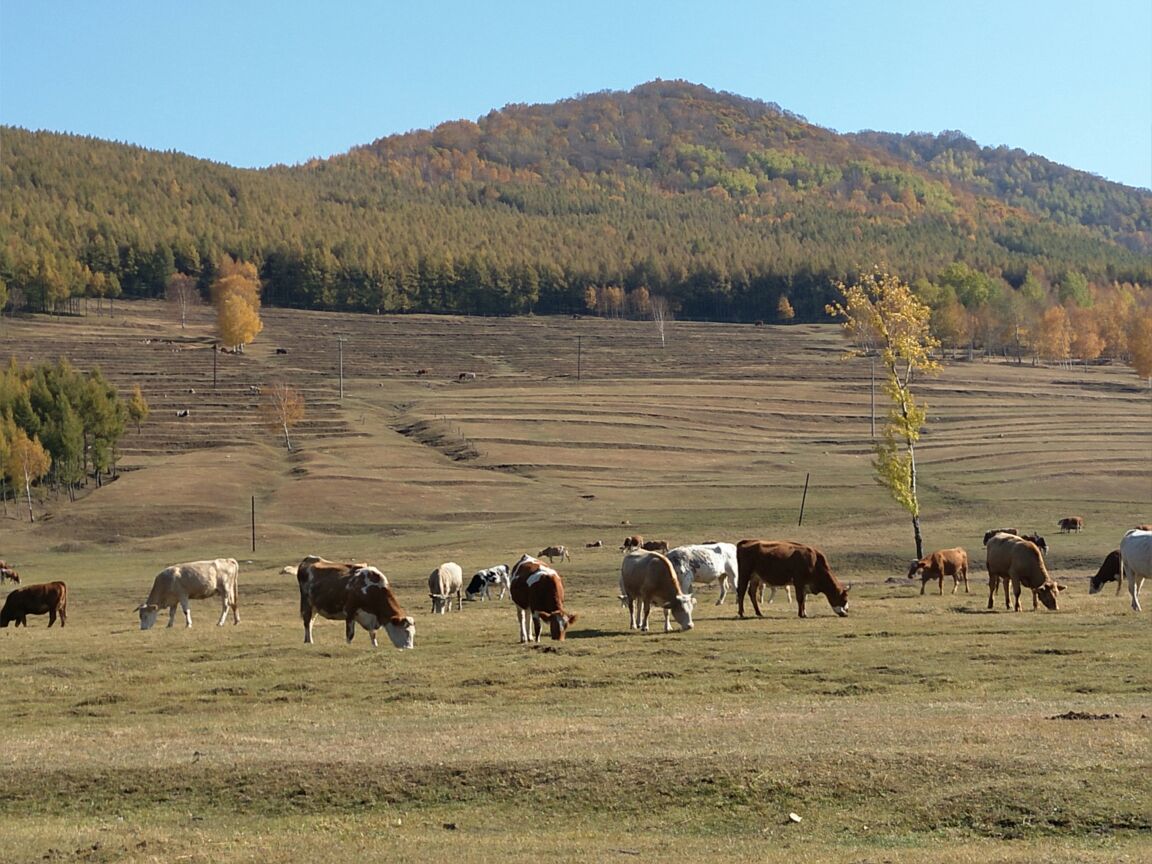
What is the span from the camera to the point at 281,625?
122ft

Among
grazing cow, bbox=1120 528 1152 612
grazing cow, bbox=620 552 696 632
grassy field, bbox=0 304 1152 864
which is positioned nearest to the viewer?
grassy field, bbox=0 304 1152 864

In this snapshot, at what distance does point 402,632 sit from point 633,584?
5539 mm

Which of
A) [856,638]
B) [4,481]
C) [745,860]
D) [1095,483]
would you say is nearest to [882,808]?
[745,860]

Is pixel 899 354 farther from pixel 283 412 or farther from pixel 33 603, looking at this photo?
pixel 283 412

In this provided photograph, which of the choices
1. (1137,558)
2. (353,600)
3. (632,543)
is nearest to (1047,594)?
(1137,558)

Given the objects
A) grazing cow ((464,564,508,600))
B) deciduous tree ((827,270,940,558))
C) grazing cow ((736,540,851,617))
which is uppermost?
deciduous tree ((827,270,940,558))

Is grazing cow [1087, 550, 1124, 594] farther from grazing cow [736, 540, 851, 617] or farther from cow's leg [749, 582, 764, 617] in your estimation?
cow's leg [749, 582, 764, 617]

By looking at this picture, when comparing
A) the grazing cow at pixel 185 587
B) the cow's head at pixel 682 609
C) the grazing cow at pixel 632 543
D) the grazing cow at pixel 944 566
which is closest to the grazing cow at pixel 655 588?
the cow's head at pixel 682 609

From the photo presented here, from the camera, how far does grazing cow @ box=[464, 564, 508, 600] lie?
4853 cm

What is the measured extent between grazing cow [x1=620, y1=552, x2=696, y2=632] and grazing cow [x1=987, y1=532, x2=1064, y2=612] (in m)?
9.63

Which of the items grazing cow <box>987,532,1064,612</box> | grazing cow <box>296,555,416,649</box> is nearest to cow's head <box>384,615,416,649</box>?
grazing cow <box>296,555,416,649</box>

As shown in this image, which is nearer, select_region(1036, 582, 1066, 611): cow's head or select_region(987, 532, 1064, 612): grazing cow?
select_region(1036, 582, 1066, 611): cow's head

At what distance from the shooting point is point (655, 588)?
106 ft

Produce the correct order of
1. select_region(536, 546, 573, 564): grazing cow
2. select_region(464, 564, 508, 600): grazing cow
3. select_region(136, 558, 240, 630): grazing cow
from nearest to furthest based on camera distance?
select_region(136, 558, 240, 630): grazing cow < select_region(464, 564, 508, 600): grazing cow < select_region(536, 546, 573, 564): grazing cow
